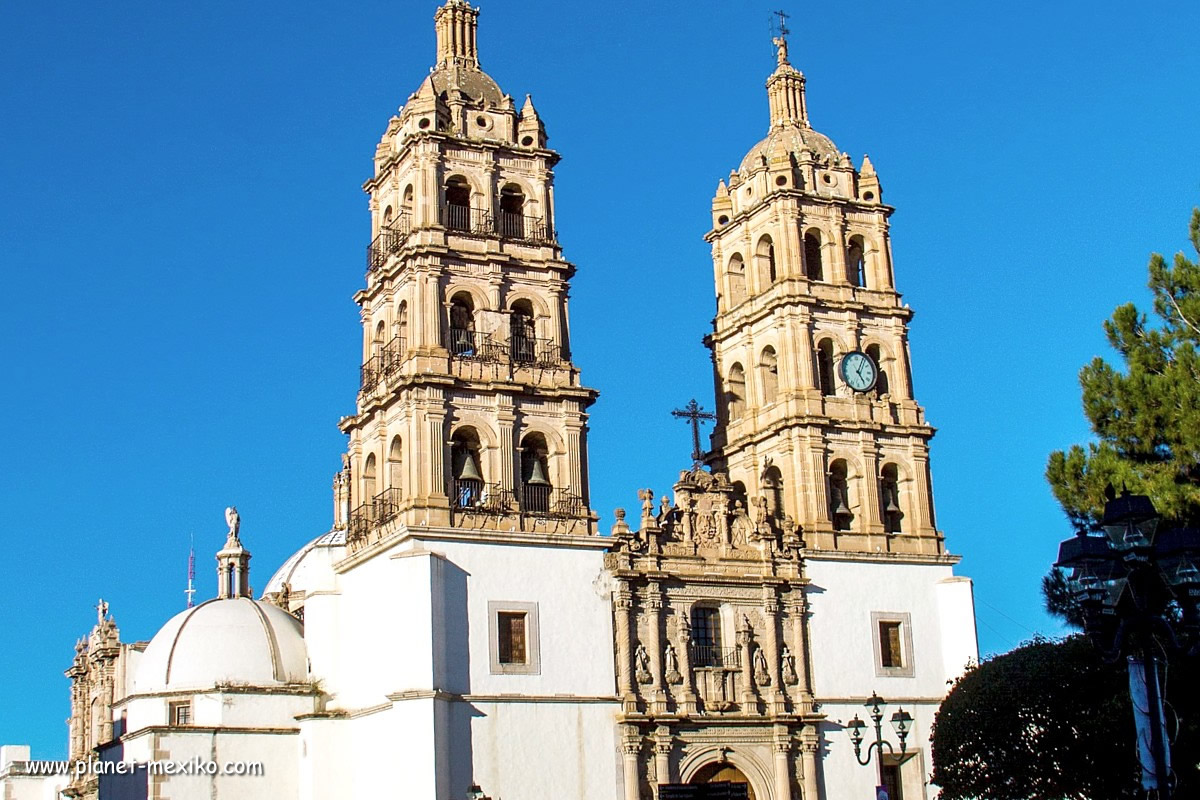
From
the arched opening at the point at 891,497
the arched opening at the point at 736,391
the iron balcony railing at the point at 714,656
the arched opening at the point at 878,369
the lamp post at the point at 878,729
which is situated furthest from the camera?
the arched opening at the point at 736,391

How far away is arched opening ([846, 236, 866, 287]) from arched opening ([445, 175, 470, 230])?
11362mm

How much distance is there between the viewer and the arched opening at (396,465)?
124ft

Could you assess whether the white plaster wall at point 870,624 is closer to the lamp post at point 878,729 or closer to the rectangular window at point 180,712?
the lamp post at point 878,729

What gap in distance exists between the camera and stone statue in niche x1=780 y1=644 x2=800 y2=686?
38750 mm

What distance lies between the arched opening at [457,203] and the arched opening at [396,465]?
5.80m

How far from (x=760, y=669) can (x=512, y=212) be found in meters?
13.4

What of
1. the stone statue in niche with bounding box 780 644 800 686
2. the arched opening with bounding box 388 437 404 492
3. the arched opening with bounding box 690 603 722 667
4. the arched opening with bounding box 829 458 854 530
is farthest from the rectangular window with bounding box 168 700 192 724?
the arched opening with bounding box 829 458 854 530

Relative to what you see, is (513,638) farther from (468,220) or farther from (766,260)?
(766,260)

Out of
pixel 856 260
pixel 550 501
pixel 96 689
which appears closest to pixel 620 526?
pixel 550 501

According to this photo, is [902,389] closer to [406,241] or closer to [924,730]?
[924,730]

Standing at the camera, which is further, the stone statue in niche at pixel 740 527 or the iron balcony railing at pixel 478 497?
the stone statue in niche at pixel 740 527

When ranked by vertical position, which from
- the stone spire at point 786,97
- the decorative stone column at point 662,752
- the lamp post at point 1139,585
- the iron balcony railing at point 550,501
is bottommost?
the decorative stone column at point 662,752

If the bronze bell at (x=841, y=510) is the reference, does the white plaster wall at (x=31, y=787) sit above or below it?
below

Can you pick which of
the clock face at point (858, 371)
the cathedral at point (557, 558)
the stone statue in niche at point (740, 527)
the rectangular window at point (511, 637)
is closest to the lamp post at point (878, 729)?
the cathedral at point (557, 558)
